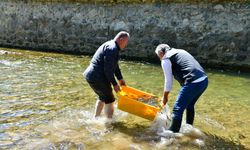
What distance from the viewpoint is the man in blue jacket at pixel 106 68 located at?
22.5ft

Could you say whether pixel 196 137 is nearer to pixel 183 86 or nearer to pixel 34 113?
pixel 183 86

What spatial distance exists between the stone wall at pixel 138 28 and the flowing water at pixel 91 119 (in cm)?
271

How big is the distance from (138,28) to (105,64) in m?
9.66

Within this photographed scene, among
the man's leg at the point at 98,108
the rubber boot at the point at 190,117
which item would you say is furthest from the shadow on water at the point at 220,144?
the man's leg at the point at 98,108

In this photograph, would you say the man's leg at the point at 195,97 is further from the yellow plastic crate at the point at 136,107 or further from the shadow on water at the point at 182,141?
the yellow plastic crate at the point at 136,107

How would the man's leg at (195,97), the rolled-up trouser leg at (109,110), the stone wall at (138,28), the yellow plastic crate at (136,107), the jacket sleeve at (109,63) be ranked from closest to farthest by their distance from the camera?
the man's leg at (195,97) → the jacket sleeve at (109,63) → the yellow plastic crate at (136,107) → the rolled-up trouser leg at (109,110) → the stone wall at (138,28)

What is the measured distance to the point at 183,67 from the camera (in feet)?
21.5

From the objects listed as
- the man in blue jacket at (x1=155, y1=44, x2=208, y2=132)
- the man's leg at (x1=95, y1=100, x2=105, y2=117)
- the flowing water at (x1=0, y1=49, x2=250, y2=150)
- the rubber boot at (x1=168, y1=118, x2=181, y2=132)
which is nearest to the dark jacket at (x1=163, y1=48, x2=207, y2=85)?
the man in blue jacket at (x1=155, y1=44, x2=208, y2=132)

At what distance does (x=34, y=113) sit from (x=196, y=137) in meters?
3.27

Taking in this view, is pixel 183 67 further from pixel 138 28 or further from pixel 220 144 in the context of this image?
pixel 138 28

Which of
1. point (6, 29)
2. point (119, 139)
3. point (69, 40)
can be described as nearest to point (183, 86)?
point (119, 139)

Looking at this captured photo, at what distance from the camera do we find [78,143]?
6.24m

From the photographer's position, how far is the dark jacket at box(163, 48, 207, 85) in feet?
21.3

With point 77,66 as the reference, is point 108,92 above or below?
above
